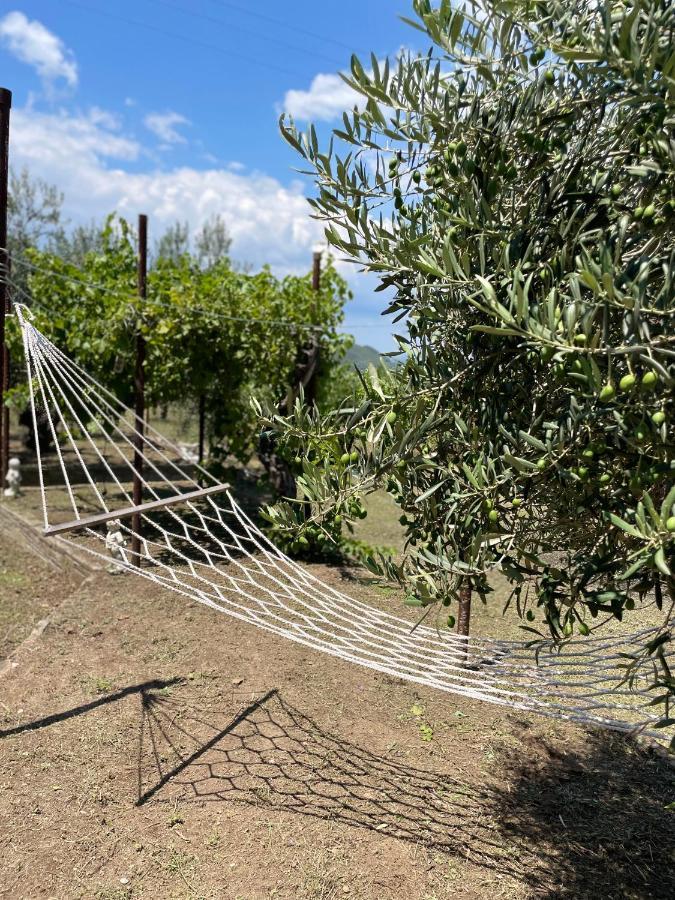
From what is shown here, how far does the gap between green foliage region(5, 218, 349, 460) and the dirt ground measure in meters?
2.88

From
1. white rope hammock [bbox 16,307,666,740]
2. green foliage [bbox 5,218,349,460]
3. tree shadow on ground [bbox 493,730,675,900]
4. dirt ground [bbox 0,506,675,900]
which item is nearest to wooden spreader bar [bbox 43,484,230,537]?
white rope hammock [bbox 16,307,666,740]

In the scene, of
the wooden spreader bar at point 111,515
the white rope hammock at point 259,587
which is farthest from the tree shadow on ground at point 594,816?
the wooden spreader bar at point 111,515

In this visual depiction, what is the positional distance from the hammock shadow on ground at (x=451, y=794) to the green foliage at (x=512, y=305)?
5.22 feet

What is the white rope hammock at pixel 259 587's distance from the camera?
2.35 m

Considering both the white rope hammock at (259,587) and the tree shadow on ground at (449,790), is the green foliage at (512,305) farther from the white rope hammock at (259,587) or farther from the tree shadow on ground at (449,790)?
the tree shadow on ground at (449,790)

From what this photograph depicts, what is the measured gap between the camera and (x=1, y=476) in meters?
8.35

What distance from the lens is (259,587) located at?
9.89 ft

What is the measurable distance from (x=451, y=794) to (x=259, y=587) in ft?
4.30

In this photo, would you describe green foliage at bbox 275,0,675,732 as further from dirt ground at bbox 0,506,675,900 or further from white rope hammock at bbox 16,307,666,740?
dirt ground at bbox 0,506,675,900

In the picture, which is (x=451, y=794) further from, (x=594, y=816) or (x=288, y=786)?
(x=288, y=786)

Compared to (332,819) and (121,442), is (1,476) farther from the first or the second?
(332,819)

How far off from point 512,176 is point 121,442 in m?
11.0

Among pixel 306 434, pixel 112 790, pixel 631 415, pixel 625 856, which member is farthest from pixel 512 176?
pixel 112 790

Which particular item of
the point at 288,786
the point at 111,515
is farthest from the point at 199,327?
the point at 288,786
